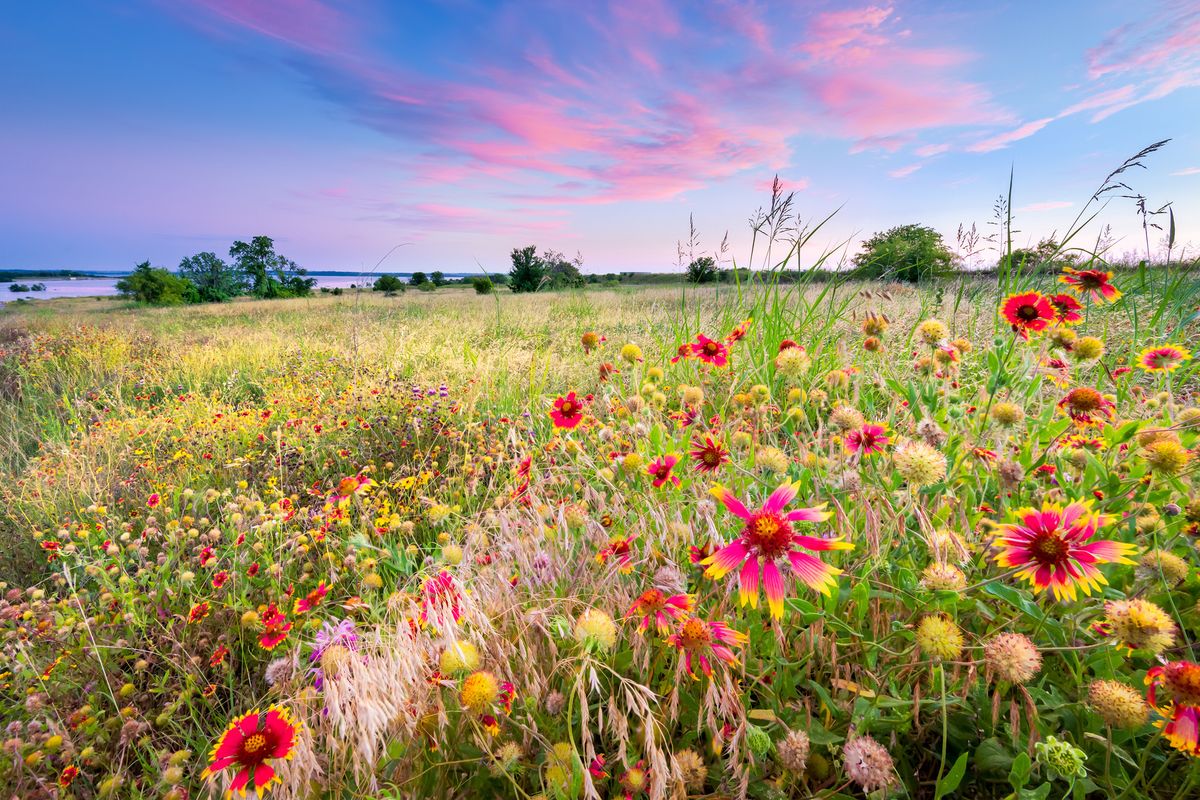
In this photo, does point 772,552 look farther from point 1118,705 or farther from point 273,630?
point 273,630

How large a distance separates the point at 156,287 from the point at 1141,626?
53.3 meters

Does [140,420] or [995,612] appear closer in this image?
[995,612]

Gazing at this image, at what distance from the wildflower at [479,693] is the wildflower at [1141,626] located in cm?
94

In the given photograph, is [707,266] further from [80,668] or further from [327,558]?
[80,668]

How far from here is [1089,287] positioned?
1627mm

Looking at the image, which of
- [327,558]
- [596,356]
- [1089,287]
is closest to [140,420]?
[327,558]

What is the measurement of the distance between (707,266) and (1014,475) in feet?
10.4

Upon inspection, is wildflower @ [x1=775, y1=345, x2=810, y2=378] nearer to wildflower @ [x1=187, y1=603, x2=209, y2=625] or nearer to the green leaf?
the green leaf

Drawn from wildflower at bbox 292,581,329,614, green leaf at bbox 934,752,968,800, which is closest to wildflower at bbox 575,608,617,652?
green leaf at bbox 934,752,968,800

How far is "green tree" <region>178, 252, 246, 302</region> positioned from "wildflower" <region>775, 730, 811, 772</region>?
60.1 metres

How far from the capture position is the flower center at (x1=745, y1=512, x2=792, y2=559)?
84cm

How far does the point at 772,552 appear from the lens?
85 centimetres

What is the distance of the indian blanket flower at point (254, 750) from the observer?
0.87m

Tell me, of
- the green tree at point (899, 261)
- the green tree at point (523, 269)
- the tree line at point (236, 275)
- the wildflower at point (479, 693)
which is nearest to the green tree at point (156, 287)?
the tree line at point (236, 275)
